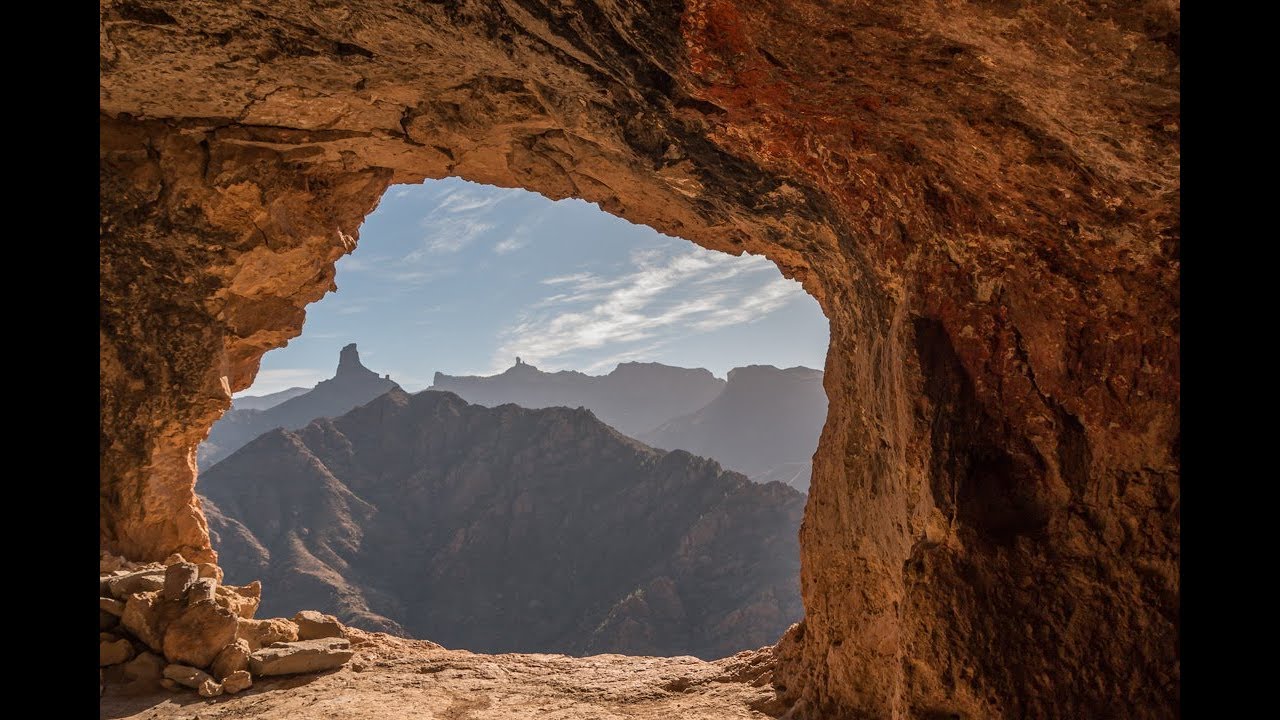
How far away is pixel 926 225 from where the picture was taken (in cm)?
402

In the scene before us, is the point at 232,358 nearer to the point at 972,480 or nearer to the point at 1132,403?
the point at 972,480

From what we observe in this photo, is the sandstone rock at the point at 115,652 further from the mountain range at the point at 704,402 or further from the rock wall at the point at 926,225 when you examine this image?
the mountain range at the point at 704,402

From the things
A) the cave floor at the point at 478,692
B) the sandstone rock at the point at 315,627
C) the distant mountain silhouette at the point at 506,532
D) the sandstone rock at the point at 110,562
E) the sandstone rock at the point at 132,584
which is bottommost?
the distant mountain silhouette at the point at 506,532

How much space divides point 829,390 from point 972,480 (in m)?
3.16

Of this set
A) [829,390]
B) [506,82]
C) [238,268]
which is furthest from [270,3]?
[829,390]

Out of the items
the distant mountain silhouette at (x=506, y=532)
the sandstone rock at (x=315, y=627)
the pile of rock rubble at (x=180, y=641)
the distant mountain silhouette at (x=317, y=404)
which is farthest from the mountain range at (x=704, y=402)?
the pile of rock rubble at (x=180, y=641)

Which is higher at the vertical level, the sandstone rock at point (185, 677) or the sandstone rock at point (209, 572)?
the sandstone rock at point (209, 572)

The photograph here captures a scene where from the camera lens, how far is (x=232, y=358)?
8.91m

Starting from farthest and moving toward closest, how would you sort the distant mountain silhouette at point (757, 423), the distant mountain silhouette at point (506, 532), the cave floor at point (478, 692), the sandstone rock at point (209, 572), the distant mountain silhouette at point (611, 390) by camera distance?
1. the distant mountain silhouette at point (611, 390)
2. the distant mountain silhouette at point (757, 423)
3. the distant mountain silhouette at point (506, 532)
4. the sandstone rock at point (209, 572)
5. the cave floor at point (478, 692)

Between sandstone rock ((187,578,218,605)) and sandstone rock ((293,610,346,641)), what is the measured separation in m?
1.30

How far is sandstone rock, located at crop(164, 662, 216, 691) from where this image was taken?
641 centimetres

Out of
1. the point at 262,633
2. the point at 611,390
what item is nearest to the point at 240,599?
the point at 262,633

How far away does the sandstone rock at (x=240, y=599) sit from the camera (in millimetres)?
7274

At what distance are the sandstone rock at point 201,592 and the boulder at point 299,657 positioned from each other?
0.78m
